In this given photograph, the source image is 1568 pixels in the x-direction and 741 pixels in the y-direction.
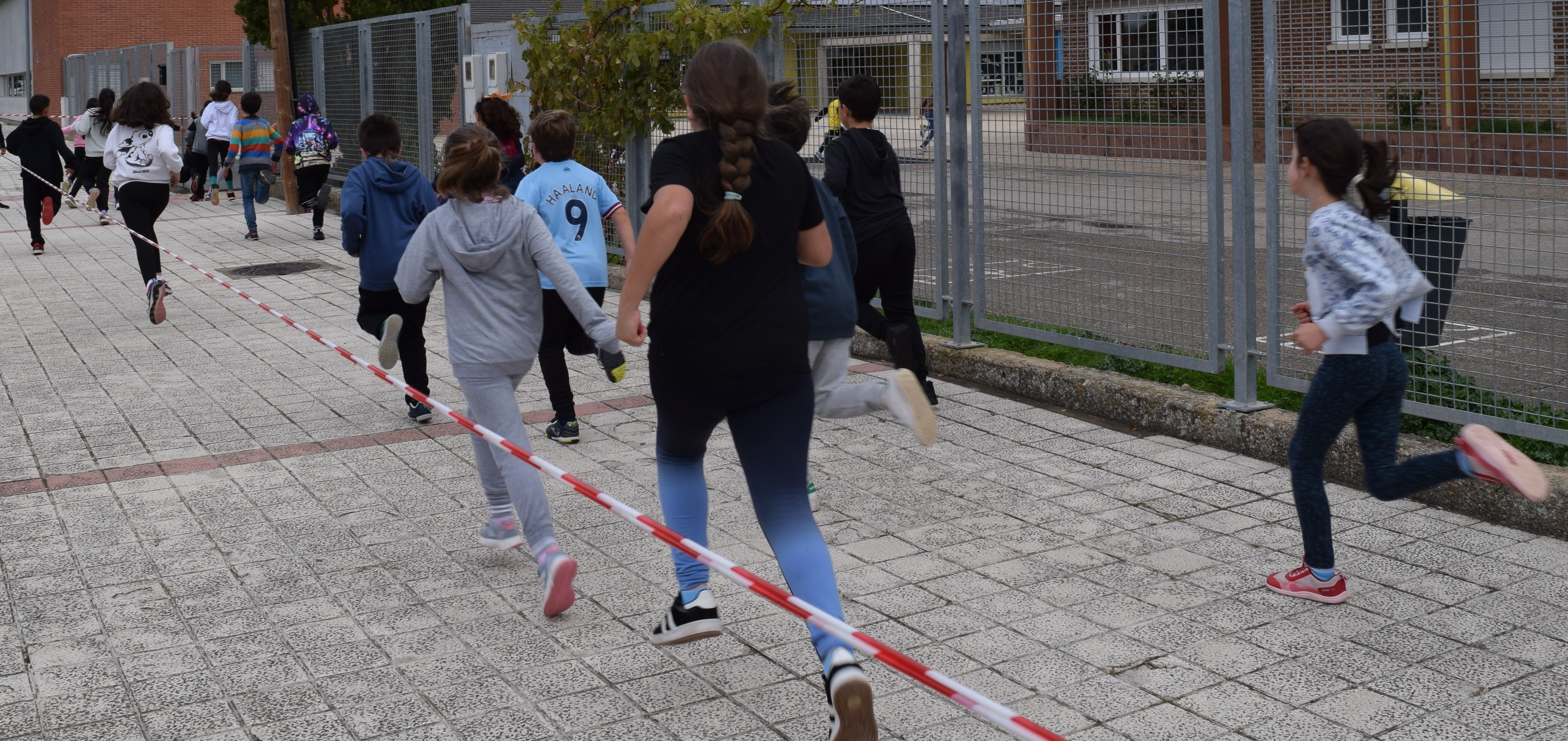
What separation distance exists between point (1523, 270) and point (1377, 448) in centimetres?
153

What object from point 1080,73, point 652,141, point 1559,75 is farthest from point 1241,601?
point 652,141

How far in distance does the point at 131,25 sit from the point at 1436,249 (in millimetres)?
52692

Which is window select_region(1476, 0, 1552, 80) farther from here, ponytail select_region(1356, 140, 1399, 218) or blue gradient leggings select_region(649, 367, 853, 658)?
blue gradient leggings select_region(649, 367, 853, 658)

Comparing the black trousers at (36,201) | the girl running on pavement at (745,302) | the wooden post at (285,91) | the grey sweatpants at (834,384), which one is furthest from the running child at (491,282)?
the wooden post at (285,91)

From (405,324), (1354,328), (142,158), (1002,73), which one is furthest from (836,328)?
(142,158)

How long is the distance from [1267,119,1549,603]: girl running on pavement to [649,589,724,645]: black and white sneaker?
1895 mm

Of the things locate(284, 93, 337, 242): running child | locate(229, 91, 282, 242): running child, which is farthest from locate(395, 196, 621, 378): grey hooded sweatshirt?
locate(229, 91, 282, 242): running child

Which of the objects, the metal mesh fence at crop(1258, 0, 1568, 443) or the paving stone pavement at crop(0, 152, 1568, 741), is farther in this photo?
the metal mesh fence at crop(1258, 0, 1568, 443)

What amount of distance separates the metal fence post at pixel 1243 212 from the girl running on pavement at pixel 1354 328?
1895 mm

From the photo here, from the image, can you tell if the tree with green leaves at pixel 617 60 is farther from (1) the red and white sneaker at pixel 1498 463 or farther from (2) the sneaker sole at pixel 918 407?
(1) the red and white sneaker at pixel 1498 463

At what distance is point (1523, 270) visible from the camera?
209 inches

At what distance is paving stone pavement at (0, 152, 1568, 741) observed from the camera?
375 cm

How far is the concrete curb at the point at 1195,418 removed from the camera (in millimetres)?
5156

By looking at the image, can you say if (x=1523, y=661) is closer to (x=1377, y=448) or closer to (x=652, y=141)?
(x=1377, y=448)
